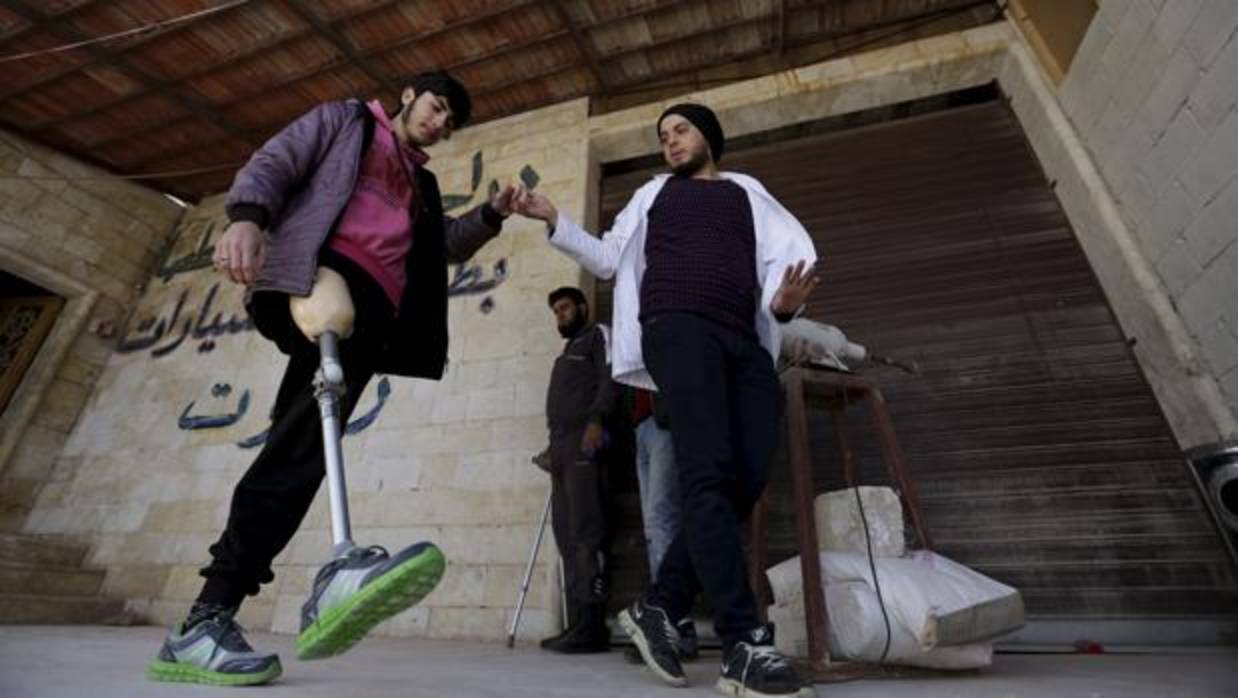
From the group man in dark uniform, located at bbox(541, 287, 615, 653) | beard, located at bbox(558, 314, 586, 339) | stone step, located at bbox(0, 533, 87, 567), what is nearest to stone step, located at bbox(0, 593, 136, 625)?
stone step, located at bbox(0, 533, 87, 567)

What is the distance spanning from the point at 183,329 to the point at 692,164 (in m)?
5.61

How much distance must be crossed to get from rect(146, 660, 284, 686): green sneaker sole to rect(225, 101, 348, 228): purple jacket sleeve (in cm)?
103

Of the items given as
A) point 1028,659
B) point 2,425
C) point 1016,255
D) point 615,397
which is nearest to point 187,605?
point 2,425

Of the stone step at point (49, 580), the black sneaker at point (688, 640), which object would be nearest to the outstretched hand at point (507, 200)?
the black sneaker at point (688, 640)

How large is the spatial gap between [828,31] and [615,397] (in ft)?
11.2

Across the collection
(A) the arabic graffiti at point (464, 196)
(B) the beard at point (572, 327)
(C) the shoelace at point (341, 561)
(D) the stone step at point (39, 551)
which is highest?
(A) the arabic graffiti at point (464, 196)

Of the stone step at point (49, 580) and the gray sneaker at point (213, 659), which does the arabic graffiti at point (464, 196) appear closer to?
the stone step at point (49, 580)

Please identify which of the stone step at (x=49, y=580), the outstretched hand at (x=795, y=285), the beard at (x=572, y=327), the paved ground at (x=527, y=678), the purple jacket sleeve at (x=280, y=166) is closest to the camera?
the paved ground at (x=527, y=678)

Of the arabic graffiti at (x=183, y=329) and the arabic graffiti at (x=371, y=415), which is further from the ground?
the arabic graffiti at (x=183, y=329)

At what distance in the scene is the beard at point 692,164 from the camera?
217 cm

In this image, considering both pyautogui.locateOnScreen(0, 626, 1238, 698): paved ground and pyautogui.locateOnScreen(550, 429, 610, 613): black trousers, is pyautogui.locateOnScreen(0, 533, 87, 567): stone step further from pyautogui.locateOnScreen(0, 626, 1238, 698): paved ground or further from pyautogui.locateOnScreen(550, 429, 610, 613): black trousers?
pyautogui.locateOnScreen(550, 429, 610, 613): black trousers

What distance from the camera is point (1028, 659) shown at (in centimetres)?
231

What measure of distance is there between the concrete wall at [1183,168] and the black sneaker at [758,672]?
2658 mm

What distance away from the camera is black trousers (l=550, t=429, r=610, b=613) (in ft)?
9.64
